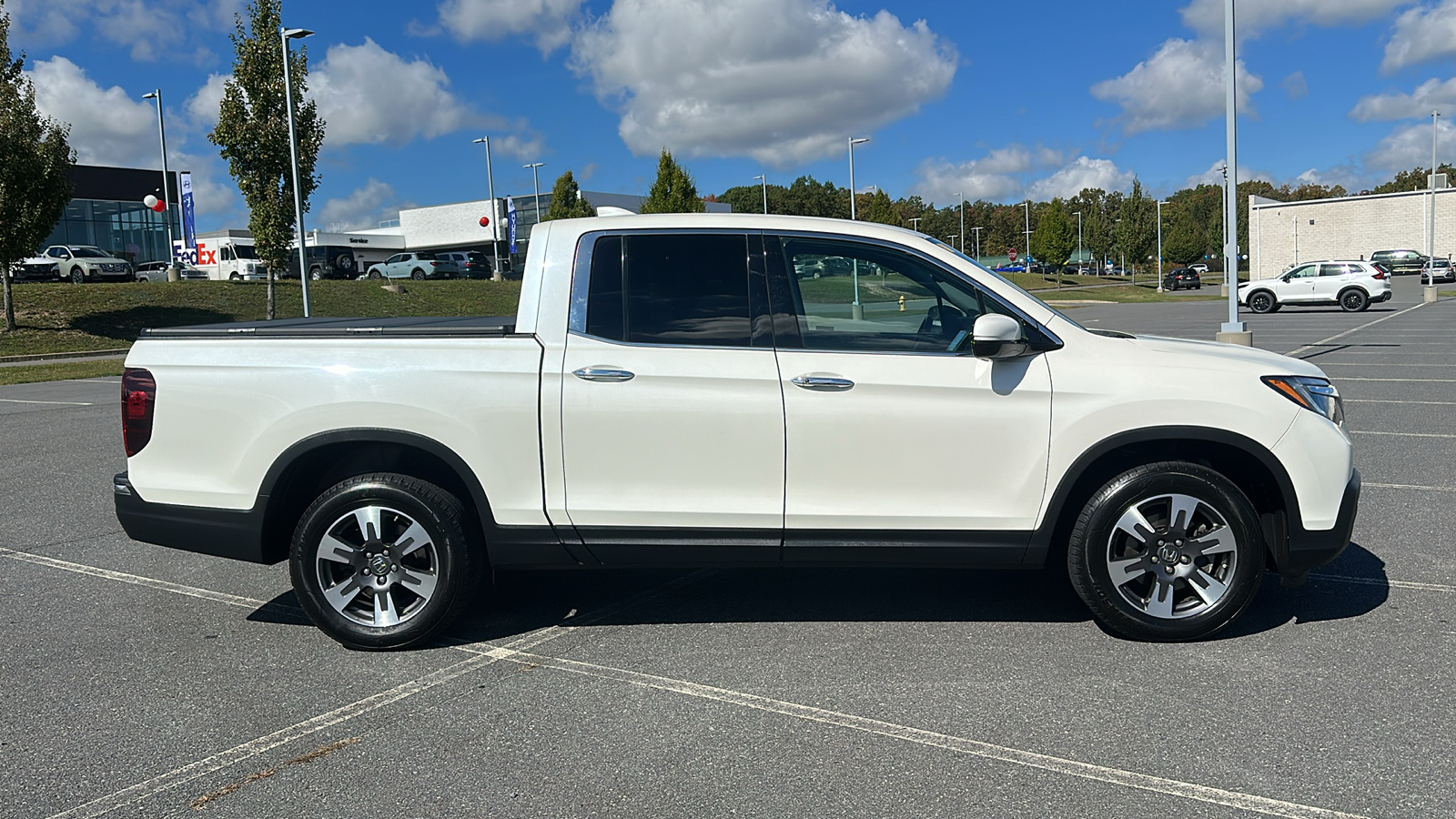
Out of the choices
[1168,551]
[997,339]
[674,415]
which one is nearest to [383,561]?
[674,415]

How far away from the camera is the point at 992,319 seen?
13.9ft

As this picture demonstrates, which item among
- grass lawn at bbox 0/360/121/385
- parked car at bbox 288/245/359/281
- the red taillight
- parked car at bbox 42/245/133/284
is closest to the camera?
the red taillight

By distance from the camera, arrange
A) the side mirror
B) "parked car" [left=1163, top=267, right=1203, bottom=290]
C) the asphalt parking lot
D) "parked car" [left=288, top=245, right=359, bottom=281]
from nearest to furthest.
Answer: the asphalt parking lot → the side mirror → "parked car" [left=288, top=245, right=359, bottom=281] → "parked car" [left=1163, top=267, right=1203, bottom=290]

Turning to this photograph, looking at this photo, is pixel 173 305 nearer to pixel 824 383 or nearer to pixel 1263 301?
pixel 824 383

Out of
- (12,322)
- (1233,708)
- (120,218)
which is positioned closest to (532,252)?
(1233,708)

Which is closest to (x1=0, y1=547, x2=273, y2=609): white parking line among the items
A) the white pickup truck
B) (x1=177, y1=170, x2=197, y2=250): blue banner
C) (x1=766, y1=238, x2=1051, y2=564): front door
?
the white pickup truck

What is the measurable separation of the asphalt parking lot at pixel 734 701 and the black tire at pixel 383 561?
0.50 feet

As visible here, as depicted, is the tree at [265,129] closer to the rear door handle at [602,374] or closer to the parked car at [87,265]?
the parked car at [87,265]

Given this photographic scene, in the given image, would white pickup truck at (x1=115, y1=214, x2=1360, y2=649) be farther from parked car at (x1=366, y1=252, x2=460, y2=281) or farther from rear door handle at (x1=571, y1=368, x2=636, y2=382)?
parked car at (x1=366, y1=252, x2=460, y2=281)

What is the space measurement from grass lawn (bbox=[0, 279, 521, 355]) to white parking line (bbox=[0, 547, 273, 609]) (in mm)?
18415

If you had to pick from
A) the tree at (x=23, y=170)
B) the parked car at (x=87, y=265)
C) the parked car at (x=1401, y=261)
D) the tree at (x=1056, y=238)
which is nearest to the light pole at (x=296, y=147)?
the tree at (x=23, y=170)

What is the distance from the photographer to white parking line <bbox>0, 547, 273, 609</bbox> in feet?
17.9

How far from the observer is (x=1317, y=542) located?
441 centimetres

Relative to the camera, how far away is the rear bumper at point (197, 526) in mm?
4617
